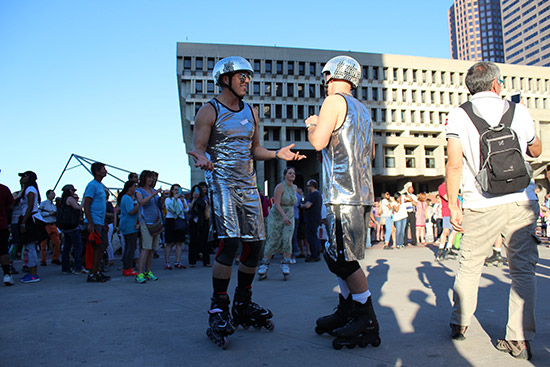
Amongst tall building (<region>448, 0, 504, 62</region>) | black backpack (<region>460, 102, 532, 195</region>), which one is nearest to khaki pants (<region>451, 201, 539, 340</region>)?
black backpack (<region>460, 102, 532, 195</region>)

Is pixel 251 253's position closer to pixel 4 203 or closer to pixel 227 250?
pixel 227 250

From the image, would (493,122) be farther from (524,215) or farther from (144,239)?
(144,239)

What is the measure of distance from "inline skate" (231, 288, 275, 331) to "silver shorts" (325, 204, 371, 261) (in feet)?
2.71

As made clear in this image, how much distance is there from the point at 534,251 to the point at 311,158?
203 feet

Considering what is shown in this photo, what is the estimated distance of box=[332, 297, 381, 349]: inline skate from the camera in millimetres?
3035

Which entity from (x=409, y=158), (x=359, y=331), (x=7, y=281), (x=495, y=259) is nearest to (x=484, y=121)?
(x=359, y=331)

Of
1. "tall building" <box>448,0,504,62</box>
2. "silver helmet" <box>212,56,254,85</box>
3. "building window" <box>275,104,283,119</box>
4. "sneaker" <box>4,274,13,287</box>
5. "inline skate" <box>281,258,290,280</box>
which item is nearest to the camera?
"silver helmet" <box>212,56,254,85</box>

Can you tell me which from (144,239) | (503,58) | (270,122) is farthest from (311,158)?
(503,58)

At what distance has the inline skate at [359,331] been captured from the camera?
3035mm

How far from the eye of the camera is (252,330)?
→ 3.68 metres

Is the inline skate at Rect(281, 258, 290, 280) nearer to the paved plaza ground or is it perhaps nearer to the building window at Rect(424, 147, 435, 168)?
the paved plaza ground

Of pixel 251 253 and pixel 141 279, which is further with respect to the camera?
pixel 141 279

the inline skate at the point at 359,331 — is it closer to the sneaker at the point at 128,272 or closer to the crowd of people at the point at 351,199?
the crowd of people at the point at 351,199

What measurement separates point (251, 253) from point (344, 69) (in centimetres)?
171
